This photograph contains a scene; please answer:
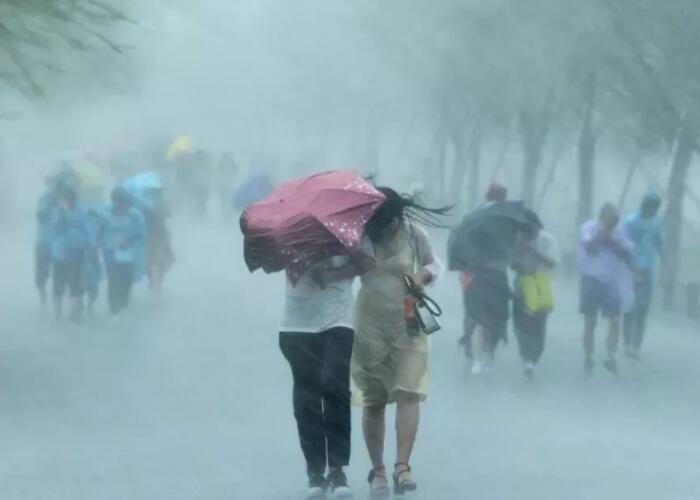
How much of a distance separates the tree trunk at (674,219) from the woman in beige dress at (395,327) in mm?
14348

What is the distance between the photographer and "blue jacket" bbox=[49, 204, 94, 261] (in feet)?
62.5

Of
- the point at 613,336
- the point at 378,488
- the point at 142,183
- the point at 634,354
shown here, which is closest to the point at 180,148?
the point at 142,183

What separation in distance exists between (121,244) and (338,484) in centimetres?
1048

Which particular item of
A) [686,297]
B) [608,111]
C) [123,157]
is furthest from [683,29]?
[123,157]

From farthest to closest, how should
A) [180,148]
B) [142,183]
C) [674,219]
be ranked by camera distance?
[180,148] → [674,219] → [142,183]

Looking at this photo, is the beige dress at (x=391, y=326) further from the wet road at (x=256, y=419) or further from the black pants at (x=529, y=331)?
the black pants at (x=529, y=331)

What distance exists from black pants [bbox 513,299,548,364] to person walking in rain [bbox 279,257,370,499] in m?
6.15

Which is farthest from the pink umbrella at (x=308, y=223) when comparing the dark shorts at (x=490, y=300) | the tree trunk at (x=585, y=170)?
the tree trunk at (x=585, y=170)

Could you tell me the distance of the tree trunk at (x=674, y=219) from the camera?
23.9 metres

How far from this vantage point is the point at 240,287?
24234mm

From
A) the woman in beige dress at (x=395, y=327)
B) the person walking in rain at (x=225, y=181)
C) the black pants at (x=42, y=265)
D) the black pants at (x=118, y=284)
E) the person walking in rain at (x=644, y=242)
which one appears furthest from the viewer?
the person walking in rain at (x=225, y=181)

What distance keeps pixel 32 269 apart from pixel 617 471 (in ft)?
61.9

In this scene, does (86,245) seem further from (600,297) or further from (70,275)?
(600,297)

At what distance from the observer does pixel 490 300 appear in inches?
581
